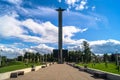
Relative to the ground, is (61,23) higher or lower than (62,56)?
higher

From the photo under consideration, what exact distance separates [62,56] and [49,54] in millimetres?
28900

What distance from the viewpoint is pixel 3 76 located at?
23.7 m

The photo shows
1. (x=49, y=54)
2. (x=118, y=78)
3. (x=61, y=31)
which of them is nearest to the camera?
(x=118, y=78)

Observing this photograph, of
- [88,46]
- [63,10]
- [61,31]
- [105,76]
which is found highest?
A: [63,10]

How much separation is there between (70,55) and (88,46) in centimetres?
5536

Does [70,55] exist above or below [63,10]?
below

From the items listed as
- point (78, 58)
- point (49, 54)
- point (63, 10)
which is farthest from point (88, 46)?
point (49, 54)

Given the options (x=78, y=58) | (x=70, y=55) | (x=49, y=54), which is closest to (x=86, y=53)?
(x=78, y=58)

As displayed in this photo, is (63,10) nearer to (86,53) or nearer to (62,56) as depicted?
(62,56)

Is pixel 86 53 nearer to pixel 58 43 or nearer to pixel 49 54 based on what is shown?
pixel 58 43

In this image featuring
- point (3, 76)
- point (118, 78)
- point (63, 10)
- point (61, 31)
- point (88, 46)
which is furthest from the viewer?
point (63, 10)

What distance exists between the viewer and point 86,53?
376 feet

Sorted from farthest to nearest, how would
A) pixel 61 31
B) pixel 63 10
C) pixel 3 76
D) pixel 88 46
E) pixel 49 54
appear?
1. pixel 49 54
2. pixel 63 10
3. pixel 61 31
4. pixel 88 46
5. pixel 3 76

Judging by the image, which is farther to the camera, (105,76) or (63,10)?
(63,10)
